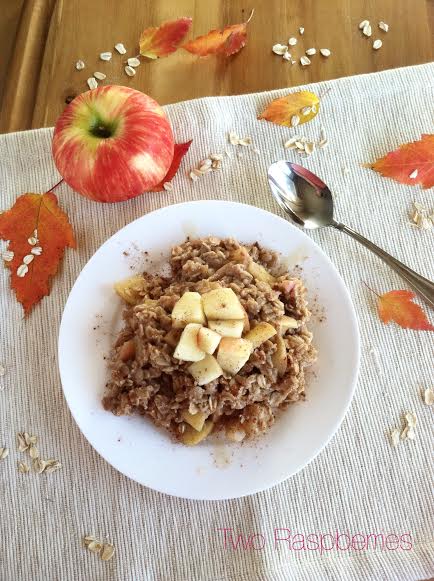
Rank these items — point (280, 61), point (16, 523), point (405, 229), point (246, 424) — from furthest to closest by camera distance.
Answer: point (280, 61), point (405, 229), point (16, 523), point (246, 424)

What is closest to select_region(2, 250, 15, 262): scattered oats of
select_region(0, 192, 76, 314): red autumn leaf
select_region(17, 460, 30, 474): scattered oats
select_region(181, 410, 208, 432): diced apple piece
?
select_region(0, 192, 76, 314): red autumn leaf

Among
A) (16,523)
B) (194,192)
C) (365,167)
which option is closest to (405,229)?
(365,167)

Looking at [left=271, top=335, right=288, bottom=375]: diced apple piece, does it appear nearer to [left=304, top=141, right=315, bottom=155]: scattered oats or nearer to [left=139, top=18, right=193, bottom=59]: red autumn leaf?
[left=304, top=141, right=315, bottom=155]: scattered oats

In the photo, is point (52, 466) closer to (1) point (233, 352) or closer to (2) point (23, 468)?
(2) point (23, 468)

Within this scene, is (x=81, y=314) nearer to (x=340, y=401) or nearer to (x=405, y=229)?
(x=340, y=401)

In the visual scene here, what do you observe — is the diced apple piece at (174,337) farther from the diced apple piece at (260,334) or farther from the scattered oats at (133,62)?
the scattered oats at (133,62)

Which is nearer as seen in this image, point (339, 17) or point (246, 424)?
point (246, 424)
